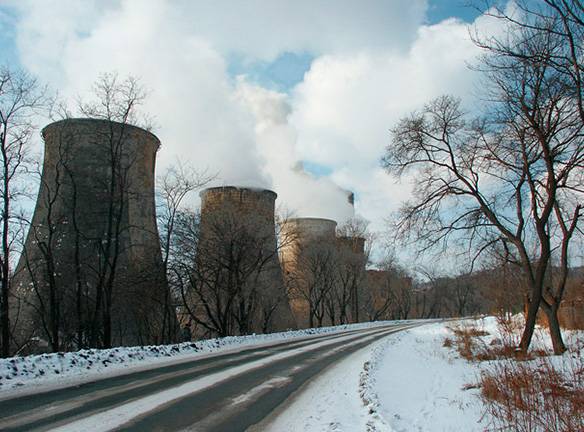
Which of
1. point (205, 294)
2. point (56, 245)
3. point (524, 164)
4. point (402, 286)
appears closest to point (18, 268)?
point (56, 245)

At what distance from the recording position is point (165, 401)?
5.78m

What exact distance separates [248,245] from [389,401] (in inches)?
→ 607

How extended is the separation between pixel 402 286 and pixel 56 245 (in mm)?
44292

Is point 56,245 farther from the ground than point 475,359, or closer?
farther from the ground

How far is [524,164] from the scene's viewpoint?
450 inches

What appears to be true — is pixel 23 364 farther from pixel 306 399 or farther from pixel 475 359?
pixel 475 359

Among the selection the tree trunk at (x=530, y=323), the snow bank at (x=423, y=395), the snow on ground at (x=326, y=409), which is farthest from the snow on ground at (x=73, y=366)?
the tree trunk at (x=530, y=323)

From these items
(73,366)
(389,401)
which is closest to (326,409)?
(389,401)

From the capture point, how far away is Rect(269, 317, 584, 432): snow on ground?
4.85m

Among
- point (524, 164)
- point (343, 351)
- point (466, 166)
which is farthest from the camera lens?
point (343, 351)

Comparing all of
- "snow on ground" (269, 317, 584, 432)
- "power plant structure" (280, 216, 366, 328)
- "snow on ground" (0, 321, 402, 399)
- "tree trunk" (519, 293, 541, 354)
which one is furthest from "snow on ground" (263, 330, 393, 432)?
"power plant structure" (280, 216, 366, 328)

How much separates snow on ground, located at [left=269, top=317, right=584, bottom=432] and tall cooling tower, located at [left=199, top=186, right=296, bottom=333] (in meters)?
11.8

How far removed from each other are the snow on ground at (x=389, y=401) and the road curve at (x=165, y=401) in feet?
1.32

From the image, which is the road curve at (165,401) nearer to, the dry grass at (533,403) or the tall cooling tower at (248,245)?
the dry grass at (533,403)
